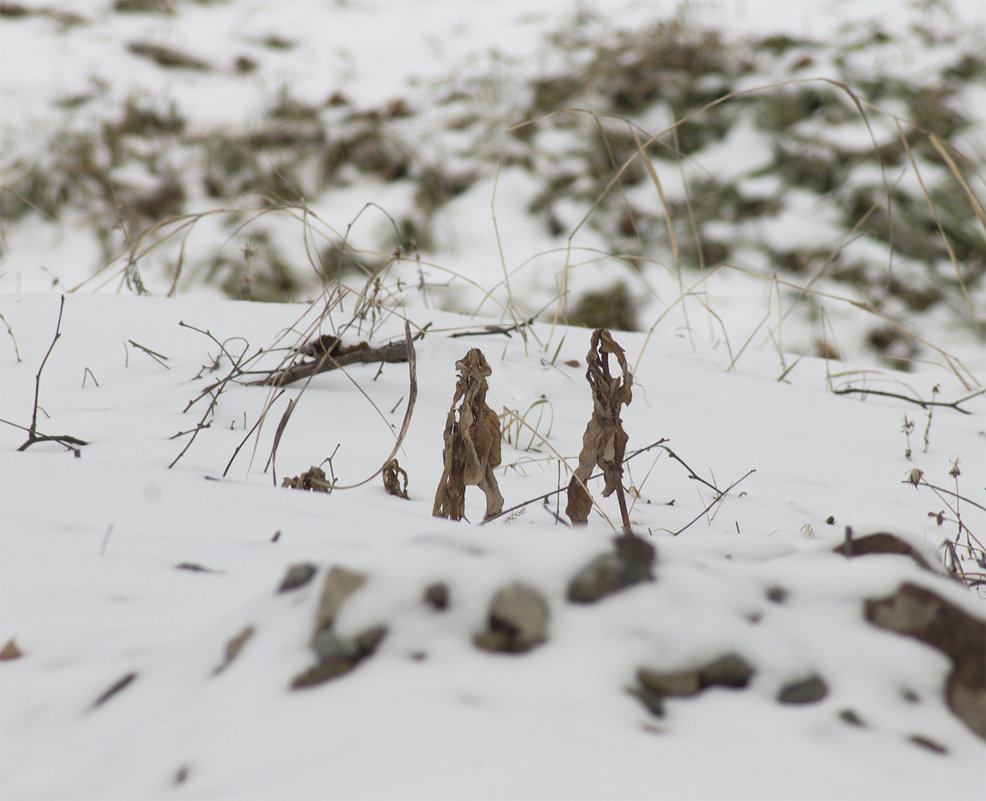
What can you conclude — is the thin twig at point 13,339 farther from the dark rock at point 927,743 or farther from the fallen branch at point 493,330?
the dark rock at point 927,743

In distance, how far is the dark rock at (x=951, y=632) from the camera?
2.02 feet

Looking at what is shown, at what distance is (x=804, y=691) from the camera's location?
605mm

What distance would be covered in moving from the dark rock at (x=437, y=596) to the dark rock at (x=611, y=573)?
0.10 m

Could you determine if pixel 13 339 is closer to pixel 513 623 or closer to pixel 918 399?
pixel 513 623

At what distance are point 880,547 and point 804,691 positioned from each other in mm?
203

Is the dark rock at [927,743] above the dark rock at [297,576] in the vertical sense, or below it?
below

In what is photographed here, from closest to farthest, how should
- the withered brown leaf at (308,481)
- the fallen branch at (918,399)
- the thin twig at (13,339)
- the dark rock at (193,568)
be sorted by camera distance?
the dark rock at (193,568) < the withered brown leaf at (308,481) < the thin twig at (13,339) < the fallen branch at (918,399)

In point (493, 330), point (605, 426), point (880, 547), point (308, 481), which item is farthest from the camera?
point (493, 330)

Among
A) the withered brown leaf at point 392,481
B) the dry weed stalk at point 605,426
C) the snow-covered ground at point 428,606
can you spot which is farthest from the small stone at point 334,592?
the withered brown leaf at point 392,481

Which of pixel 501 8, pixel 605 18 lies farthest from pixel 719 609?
pixel 501 8

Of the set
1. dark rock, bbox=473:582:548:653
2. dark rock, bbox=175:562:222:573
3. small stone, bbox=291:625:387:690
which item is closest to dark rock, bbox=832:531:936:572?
dark rock, bbox=473:582:548:653

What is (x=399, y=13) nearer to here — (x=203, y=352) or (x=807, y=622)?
(x=203, y=352)

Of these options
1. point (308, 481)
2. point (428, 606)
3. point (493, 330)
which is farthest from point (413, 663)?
point (493, 330)

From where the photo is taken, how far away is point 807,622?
0.66 meters
